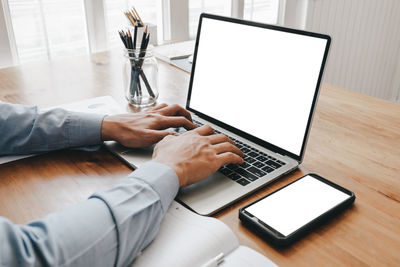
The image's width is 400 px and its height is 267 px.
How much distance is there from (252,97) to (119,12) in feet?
5.29

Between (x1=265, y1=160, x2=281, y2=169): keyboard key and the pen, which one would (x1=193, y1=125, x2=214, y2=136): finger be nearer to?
(x1=265, y1=160, x2=281, y2=169): keyboard key

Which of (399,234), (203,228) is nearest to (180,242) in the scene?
(203,228)

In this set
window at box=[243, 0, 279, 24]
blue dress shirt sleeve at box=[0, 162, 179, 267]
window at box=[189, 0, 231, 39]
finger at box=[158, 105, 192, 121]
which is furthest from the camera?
window at box=[243, 0, 279, 24]

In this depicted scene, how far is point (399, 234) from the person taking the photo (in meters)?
0.57

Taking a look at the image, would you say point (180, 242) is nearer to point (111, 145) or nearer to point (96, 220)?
point (96, 220)

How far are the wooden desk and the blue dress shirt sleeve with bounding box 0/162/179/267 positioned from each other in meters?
0.13

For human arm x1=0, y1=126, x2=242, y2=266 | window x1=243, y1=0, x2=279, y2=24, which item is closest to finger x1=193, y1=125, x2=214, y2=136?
human arm x1=0, y1=126, x2=242, y2=266

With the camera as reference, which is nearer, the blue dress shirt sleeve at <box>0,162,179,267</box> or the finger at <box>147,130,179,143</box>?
the blue dress shirt sleeve at <box>0,162,179,267</box>

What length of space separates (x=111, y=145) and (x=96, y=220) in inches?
14.4

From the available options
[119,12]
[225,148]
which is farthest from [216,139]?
[119,12]

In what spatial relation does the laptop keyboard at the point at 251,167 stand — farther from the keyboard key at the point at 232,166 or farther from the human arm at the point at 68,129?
the human arm at the point at 68,129

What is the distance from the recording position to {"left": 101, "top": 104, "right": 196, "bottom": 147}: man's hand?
79cm

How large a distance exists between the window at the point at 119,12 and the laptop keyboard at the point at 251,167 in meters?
1.60

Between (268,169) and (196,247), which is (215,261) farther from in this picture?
Result: (268,169)
